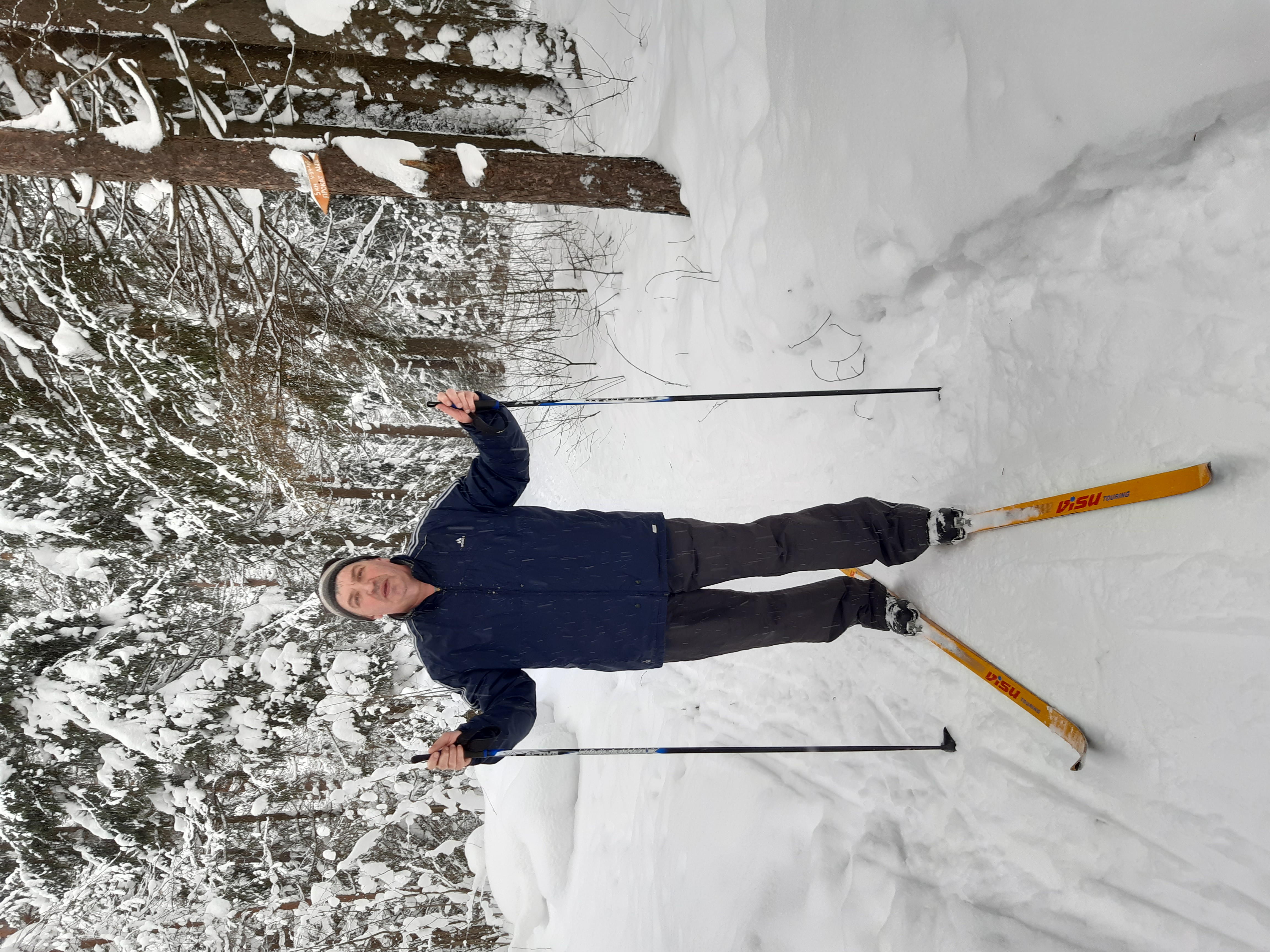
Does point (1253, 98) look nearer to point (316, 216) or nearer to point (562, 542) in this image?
point (562, 542)

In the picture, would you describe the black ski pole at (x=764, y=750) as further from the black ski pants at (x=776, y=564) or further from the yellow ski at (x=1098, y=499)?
the yellow ski at (x=1098, y=499)

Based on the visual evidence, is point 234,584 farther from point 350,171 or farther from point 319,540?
point 350,171

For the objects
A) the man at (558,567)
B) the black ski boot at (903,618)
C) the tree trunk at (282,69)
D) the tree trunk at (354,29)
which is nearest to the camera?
the man at (558,567)

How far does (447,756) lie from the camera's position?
236 cm

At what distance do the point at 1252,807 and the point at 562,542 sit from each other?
221 cm

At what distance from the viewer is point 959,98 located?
2289 millimetres

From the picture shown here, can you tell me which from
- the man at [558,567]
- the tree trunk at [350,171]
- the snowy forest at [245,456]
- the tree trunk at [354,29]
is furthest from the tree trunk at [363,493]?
the man at [558,567]

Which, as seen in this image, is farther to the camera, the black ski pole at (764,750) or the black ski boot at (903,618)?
the black ski boot at (903,618)

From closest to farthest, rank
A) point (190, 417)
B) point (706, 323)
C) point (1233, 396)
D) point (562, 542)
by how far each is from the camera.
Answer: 1. point (1233, 396)
2. point (562, 542)
3. point (706, 323)
4. point (190, 417)

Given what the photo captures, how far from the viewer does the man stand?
2553mm

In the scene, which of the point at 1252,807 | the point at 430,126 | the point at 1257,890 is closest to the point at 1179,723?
the point at 1252,807

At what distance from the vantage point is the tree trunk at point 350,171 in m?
3.30

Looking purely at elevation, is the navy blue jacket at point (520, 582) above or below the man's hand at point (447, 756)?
above

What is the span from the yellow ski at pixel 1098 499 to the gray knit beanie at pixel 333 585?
7.81 feet
